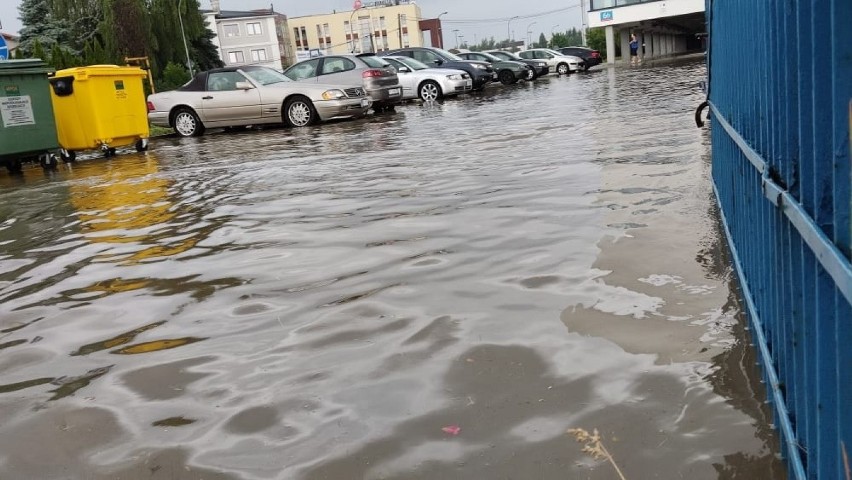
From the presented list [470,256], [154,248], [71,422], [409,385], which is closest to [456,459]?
[409,385]

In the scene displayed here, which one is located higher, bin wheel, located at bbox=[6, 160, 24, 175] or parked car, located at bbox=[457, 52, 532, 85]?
parked car, located at bbox=[457, 52, 532, 85]

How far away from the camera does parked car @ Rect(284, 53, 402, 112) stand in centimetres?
1895

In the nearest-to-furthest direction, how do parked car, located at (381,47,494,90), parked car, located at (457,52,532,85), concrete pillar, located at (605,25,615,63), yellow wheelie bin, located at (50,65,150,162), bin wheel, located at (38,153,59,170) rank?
bin wheel, located at (38,153,59,170), yellow wheelie bin, located at (50,65,150,162), parked car, located at (381,47,494,90), parked car, located at (457,52,532,85), concrete pillar, located at (605,25,615,63)

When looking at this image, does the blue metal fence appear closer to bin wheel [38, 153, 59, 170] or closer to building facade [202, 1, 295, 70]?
bin wheel [38, 153, 59, 170]

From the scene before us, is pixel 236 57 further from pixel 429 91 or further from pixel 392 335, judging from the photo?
pixel 392 335

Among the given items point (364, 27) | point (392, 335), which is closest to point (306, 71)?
point (392, 335)

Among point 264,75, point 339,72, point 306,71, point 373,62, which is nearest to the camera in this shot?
point 264,75

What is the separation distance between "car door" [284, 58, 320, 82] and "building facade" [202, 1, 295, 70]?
→ 85.2 metres

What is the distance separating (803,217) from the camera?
171 centimetres

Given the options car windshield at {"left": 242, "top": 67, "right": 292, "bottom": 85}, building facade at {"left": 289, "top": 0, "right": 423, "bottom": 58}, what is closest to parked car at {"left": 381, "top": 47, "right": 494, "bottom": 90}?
car windshield at {"left": 242, "top": 67, "right": 292, "bottom": 85}

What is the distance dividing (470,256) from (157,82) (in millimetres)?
43863

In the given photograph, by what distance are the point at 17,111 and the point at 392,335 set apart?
1125cm

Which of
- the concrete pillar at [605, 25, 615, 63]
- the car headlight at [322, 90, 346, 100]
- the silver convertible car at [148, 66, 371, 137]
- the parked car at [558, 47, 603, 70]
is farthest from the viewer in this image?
the concrete pillar at [605, 25, 615, 63]

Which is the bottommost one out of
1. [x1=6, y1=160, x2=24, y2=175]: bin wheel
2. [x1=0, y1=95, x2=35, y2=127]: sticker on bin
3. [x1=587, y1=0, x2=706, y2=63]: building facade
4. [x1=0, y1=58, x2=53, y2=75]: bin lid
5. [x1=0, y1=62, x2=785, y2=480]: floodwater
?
[x1=0, y1=62, x2=785, y2=480]: floodwater
